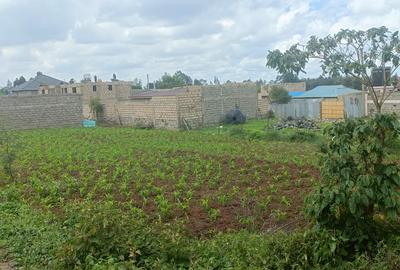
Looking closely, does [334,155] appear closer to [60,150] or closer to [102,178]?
[102,178]

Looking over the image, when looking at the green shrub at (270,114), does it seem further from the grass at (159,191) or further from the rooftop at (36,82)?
the rooftop at (36,82)

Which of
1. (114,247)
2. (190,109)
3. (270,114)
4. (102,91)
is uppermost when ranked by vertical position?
(102,91)

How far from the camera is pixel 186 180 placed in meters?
10.3

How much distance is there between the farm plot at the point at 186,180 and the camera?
7495mm

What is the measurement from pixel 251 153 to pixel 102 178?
5480 mm

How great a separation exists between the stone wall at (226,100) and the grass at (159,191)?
1227 centimetres

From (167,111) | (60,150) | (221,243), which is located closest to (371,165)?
(221,243)

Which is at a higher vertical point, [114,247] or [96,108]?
[96,108]

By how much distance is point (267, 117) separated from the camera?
1304 inches

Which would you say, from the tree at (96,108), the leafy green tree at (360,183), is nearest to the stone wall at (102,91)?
the tree at (96,108)

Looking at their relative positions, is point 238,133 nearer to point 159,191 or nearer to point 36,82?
point 159,191

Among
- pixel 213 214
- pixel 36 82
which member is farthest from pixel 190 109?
pixel 36 82

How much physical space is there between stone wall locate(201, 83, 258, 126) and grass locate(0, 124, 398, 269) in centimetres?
1227

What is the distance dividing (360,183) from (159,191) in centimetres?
489
